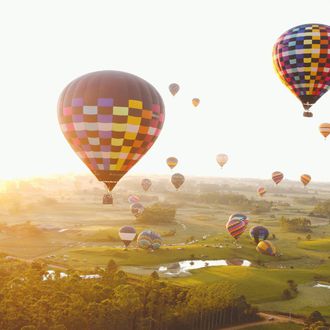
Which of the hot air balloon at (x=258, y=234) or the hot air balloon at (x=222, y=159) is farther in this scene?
the hot air balloon at (x=222, y=159)

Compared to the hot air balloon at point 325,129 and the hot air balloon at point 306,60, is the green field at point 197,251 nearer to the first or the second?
the hot air balloon at point 325,129

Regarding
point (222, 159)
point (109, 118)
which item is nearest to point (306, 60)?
point (109, 118)

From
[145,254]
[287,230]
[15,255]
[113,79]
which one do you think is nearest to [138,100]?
[113,79]

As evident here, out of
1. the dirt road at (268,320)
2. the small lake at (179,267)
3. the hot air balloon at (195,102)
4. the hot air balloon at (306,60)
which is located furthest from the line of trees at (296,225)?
the hot air balloon at (306,60)

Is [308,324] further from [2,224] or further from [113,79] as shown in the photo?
[2,224]

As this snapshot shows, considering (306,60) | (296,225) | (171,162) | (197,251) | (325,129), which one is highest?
(306,60)

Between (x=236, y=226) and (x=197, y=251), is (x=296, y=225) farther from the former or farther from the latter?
(x=197, y=251)
